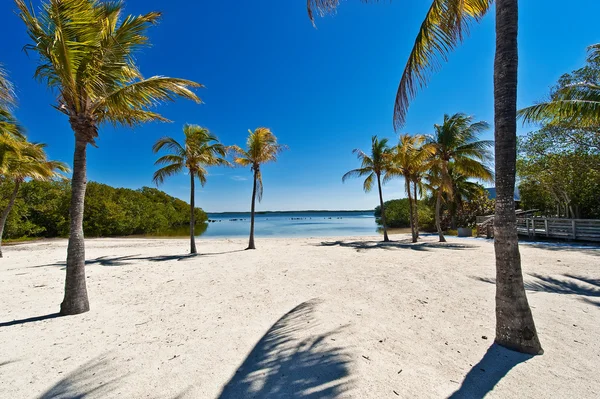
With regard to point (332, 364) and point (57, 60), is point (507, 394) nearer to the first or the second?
point (332, 364)

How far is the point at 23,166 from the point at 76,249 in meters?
11.2

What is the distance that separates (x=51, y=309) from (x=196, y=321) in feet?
10.9

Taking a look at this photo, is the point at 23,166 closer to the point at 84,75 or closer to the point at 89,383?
the point at 84,75

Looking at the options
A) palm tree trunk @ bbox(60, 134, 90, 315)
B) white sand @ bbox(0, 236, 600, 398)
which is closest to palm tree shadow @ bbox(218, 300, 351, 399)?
white sand @ bbox(0, 236, 600, 398)

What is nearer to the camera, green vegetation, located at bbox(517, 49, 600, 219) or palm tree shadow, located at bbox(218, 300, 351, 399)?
palm tree shadow, located at bbox(218, 300, 351, 399)

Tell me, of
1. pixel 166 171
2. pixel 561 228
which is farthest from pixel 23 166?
pixel 561 228

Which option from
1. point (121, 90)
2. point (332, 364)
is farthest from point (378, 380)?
point (121, 90)

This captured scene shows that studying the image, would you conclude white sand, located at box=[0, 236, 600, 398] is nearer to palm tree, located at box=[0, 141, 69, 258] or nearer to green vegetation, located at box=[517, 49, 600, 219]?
palm tree, located at box=[0, 141, 69, 258]

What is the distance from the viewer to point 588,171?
1455 cm

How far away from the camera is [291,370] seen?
2.77 m

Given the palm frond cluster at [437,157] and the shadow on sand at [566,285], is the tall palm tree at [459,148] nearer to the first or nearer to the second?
the palm frond cluster at [437,157]

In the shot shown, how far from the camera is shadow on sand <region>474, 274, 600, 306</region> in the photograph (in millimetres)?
5574

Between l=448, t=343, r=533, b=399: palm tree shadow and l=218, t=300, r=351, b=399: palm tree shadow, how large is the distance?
1.16m

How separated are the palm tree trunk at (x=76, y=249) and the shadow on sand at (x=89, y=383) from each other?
94.5 inches
